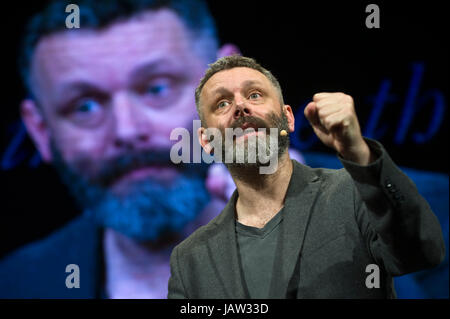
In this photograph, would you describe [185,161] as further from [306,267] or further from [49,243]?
[306,267]

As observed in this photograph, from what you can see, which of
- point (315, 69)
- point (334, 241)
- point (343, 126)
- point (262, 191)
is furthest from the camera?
point (315, 69)

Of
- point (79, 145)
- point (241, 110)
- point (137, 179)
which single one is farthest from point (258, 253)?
point (79, 145)

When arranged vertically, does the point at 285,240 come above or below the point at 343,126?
below

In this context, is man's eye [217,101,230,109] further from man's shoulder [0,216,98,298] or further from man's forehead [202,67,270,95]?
man's shoulder [0,216,98,298]

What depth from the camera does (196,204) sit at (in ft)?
10.4

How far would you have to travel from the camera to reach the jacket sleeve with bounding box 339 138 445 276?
108 centimetres

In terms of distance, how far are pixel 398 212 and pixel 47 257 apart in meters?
2.76

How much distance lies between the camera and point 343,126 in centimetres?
108

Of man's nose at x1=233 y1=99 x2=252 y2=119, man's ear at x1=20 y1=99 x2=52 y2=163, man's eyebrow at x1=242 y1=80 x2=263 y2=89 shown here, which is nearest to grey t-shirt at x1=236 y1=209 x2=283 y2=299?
man's nose at x1=233 y1=99 x2=252 y2=119

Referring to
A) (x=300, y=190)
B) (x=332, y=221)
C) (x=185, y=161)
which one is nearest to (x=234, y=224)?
(x=300, y=190)

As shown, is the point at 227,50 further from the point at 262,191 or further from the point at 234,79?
the point at 262,191

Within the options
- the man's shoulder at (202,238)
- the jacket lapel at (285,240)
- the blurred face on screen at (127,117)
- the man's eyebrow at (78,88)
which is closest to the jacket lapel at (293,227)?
the jacket lapel at (285,240)

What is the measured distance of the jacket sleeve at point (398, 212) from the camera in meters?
1.08

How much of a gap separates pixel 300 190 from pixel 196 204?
1705 millimetres
